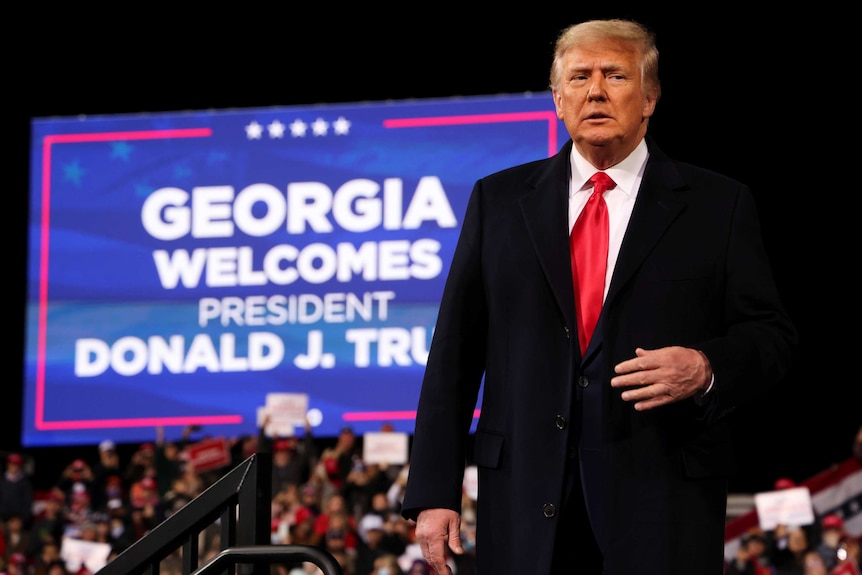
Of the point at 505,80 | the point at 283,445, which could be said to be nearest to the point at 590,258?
the point at 283,445

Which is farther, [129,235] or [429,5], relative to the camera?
[429,5]

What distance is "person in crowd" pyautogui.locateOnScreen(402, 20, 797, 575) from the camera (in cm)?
203

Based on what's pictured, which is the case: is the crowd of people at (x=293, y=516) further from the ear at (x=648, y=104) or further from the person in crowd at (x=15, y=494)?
the ear at (x=648, y=104)

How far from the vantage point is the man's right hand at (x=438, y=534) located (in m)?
2.11

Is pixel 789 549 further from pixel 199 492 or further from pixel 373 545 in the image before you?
pixel 199 492

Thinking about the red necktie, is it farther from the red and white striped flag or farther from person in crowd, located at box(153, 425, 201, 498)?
person in crowd, located at box(153, 425, 201, 498)

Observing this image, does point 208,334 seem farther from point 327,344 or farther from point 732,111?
point 732,111

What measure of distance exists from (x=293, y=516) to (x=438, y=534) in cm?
714

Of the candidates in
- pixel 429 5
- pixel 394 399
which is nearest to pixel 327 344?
pixel 394 399

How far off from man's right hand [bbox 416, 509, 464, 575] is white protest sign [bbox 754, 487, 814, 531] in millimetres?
6740

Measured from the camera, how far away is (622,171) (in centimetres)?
224

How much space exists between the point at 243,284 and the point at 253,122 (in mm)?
1347

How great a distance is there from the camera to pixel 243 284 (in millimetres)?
10891

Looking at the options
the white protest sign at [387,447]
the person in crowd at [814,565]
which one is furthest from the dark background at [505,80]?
the person in crowd at [814,565]
